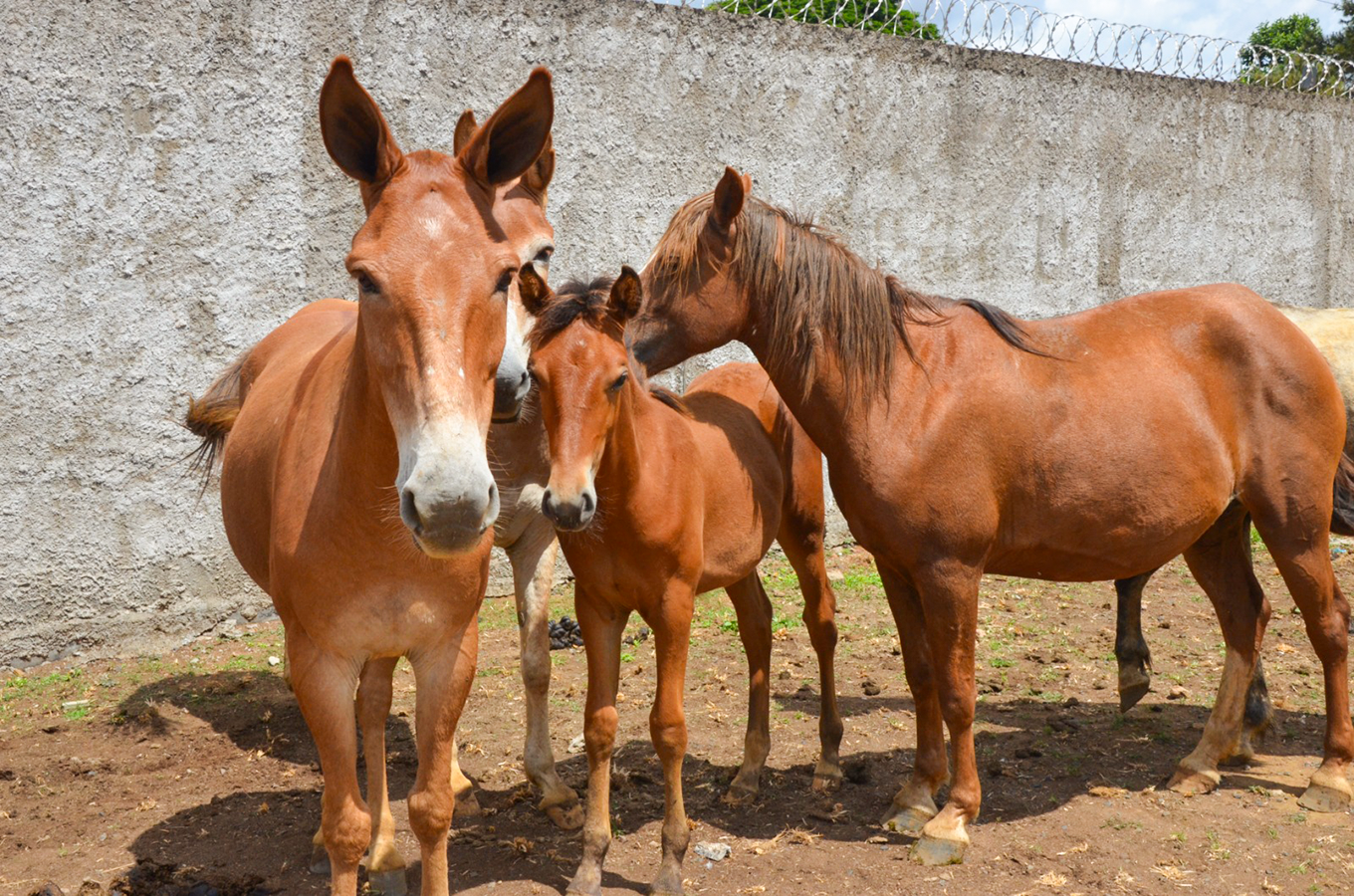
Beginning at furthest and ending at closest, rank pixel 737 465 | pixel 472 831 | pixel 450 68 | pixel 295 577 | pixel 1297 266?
pixel 1297 266
pixel 450 68
pixel 737 465
pixel 472 831
pixel 295 577

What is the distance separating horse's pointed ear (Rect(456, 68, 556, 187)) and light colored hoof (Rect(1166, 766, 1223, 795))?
366 cm

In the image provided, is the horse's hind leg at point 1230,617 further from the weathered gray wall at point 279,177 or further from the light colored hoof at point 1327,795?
the weathered gray wall at point 279,177

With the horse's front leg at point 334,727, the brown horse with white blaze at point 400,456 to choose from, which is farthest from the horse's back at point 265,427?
the horse's front leg at point 334,727

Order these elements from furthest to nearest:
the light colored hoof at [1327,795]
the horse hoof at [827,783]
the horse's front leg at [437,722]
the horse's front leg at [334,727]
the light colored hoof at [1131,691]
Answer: the light colored hoof at [1131,691] < the horse hoof at [827,783] < the light colored hoof at [1327,795] < the horse's front leg at [437,722] < the horse's front leg at [334,727]

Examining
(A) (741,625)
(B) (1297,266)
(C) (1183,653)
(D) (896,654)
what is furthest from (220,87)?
(B) (1297,266)

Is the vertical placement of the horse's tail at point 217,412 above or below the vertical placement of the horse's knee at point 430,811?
above

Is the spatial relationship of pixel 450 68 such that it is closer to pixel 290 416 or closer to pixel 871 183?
pixel 871 183

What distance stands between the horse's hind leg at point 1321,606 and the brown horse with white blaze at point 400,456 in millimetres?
3360

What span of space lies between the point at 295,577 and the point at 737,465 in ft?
6.61

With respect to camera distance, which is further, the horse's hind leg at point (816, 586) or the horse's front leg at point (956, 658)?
the horse's hind leg at point (816, 586)

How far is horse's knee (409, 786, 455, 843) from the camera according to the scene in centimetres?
304

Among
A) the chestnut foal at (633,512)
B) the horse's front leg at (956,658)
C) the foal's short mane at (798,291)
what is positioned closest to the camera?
the chestnut foal at (633,512)

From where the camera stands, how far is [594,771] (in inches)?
A: 146

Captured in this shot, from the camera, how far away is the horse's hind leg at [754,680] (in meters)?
4.52
